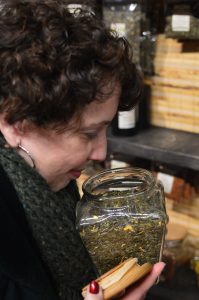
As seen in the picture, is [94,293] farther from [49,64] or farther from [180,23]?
[180,23]

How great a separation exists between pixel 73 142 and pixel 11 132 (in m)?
0.11

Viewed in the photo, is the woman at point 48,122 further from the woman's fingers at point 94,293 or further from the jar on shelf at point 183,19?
the jar on shelf at point 183,19

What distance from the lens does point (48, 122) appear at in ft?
2.23

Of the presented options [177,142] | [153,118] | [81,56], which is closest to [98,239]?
[81,56]

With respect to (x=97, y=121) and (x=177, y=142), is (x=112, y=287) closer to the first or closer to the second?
(x=97, y=121)

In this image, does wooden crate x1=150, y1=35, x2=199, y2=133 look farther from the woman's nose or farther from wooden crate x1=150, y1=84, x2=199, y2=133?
the woman's nose

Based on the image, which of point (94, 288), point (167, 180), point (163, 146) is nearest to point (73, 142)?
point (94, 288)

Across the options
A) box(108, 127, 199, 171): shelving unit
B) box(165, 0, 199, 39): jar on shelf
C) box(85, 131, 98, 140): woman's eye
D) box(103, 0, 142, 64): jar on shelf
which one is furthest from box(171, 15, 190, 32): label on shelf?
box(85, 131, 98, 140): woman's eye

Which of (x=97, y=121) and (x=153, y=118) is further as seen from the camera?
(x=153, y=118)

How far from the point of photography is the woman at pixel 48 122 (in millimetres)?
657

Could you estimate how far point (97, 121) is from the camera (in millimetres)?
713

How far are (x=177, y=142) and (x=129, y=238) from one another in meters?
0.57

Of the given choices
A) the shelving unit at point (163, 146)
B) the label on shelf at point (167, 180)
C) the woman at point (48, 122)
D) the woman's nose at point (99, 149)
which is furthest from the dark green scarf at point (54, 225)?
the label on shelf at point (167, 180)

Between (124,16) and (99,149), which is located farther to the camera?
(124,16)
